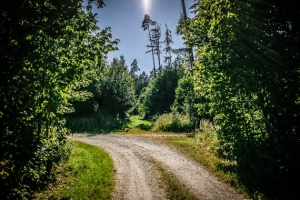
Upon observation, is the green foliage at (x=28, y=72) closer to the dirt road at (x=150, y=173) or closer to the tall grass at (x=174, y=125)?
the dirt road at (x=150, y=173)

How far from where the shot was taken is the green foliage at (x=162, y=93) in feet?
109

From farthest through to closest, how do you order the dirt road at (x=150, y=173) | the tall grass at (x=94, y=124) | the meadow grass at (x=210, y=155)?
the tall grass at (x=94, y=124) → the meadow grass at (x=210, y=155) → the dirt road at (x=150, y=173)

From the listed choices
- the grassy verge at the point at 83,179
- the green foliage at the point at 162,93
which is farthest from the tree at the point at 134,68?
the grassy verge at the point at 83,179

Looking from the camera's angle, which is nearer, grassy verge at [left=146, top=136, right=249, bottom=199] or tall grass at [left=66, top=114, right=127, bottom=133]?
grassy verge at [left=146, top=136, right=249, bottom=199]

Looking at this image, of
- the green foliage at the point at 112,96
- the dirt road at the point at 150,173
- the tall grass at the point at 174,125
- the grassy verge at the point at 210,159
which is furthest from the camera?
the green foliage at the point at 112,96

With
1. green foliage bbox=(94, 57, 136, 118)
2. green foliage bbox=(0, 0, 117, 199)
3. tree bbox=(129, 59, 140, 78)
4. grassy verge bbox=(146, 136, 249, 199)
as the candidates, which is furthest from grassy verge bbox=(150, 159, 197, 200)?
tree bbox=(129, 59, 140, 78)

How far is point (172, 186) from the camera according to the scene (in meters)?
7.87

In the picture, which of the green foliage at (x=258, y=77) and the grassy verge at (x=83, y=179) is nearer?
the green foliage at (x=258, y=77)

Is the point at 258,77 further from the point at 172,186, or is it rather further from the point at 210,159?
the point at 210,159

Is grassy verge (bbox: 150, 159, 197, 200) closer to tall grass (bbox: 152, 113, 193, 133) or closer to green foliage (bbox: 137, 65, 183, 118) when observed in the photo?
tall grass (bbox: 152, 113, 193, 133)

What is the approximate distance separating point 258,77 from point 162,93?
26554 millimetres

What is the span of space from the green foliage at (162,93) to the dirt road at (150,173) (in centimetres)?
1862

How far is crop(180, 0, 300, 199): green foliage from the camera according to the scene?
6418 mm

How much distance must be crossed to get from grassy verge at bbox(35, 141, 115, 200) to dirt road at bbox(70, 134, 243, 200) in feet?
1.52
